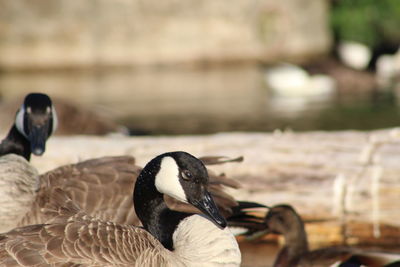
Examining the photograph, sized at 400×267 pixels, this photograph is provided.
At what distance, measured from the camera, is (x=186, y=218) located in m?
4.48

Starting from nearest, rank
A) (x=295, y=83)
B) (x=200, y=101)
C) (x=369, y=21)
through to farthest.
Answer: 1. (x=200, y=101)
2. (x=295, y=83)
3. (x=369, y=21)

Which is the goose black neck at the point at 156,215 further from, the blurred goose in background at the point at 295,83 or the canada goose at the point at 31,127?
the blurred goose in background at the point at 295,83

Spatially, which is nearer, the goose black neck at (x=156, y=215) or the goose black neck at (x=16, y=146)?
the goose black neck at (x=156, y=215)

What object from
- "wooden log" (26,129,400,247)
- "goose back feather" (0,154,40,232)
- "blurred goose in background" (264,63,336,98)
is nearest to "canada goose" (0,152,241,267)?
"goose back feather" (0,154,40,232)

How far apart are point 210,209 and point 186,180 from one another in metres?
0.21

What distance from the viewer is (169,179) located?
14.2 ft

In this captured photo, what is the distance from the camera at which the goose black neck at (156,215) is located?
4.50 m

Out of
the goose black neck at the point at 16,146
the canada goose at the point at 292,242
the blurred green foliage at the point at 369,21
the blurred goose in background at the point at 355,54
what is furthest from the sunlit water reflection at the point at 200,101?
the canada goose at the point at 292,242

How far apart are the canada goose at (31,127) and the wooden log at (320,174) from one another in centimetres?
88

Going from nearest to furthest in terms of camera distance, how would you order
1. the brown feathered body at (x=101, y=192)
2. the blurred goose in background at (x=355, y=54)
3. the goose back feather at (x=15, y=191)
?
the goose back feather at (x=15, y=191), the brown feathered body at (x=101, y=192), the blurred goose in background at (x=355, y=54)

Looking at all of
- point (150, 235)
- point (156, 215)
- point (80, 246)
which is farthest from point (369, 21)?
point (80, 246)

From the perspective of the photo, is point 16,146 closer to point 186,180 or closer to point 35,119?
point 35,119

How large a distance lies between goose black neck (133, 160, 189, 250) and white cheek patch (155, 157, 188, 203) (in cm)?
12

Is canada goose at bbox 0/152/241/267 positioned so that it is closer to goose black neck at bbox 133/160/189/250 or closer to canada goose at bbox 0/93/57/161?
goose black neck at bbox 133/160/189/250
